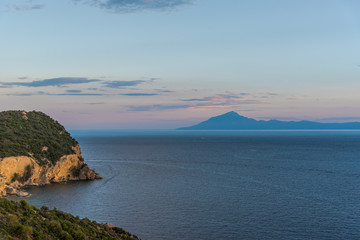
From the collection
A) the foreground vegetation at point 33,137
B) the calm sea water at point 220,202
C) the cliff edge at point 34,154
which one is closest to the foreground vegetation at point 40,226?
the calm sea water at point 220,202

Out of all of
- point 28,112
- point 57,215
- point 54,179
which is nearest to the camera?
point 57,215

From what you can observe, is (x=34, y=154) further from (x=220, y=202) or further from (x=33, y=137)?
(x=220, y=202)

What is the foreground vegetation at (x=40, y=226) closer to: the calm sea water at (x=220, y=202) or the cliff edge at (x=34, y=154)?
the calm sea water at (x=220, y=202)

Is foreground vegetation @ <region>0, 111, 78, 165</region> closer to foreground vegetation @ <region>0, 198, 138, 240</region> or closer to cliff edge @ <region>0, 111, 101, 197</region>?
cliff edge @ <region>0, 111, 101, 197</region>

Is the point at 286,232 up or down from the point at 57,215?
down

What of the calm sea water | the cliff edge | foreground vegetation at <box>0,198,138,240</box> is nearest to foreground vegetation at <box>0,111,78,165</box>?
the cliff edge

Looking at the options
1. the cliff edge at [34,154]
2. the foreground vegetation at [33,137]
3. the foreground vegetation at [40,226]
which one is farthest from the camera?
the foreground vegetation at [33,137]

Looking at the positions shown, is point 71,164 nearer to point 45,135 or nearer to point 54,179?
point 54,179

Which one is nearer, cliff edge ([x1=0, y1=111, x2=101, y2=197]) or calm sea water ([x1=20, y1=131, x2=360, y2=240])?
calm sea water ([x1=20, y1=131, x2=360, y2=240])

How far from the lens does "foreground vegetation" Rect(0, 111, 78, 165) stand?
80.6 meters

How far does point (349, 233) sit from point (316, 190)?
95.5 ft

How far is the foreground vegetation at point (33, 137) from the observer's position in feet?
264

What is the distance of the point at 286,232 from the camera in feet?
148

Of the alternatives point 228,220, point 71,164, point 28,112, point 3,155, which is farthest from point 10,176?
point 228,220
